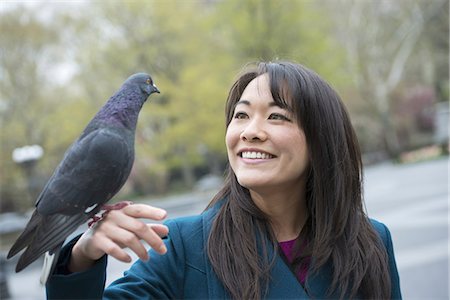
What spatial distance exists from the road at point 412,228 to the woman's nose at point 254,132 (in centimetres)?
421

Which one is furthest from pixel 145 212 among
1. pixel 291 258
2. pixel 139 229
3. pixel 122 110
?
pixel 291 258

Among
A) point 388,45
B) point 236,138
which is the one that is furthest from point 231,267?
point 388,45

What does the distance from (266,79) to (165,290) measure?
30.6 inches

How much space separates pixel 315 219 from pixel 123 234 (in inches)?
36.4

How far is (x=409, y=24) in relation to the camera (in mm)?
20469

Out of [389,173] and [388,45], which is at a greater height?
[388,45]

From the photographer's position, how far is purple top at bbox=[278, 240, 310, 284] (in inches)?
69.5

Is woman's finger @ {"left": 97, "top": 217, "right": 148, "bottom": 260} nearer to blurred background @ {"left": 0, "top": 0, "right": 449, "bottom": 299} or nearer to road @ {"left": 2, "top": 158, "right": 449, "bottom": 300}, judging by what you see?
road @ {"left": 2, "top": 158, "right": 449, "bottom": 300}

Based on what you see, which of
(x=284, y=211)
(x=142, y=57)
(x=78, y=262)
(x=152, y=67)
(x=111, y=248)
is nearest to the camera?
(x=111, y=248)

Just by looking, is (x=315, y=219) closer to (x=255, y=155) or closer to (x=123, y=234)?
(x=255, y=155)

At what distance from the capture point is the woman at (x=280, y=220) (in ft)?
5.37

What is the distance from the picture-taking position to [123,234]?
3.73 ft

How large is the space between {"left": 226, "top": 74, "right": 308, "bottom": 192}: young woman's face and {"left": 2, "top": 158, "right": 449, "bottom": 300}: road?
161 inches

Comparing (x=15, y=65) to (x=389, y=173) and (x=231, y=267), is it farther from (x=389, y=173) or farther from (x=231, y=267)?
(x=231, y=267)
